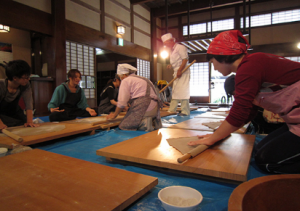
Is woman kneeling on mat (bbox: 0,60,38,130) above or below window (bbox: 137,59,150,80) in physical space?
below

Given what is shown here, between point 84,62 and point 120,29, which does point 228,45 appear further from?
point 120,29

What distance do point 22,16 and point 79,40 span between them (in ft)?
4.84

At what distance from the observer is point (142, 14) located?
8.08 m

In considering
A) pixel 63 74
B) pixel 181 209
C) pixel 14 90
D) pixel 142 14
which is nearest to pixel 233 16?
pixel 142 14

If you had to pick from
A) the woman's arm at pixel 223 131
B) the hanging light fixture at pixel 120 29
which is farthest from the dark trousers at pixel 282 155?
the hanging light fixture at pixel 120 29

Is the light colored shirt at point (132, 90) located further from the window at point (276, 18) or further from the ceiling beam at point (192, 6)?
the window at point (276, 18)

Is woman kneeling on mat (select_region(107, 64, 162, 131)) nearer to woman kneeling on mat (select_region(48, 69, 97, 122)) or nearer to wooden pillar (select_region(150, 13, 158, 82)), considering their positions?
woman kneeling on mat (select_region(48, 69, 97, 122))

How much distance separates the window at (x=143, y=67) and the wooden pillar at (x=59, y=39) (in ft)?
11.3

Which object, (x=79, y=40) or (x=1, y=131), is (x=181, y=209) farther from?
(x=79, y=40)

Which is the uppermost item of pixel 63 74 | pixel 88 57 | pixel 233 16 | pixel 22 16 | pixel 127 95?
pixel 233 16

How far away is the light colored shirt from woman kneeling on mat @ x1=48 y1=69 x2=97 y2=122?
1032mm

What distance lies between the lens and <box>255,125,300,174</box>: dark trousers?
1.19 meters

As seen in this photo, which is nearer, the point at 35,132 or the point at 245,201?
the point at 245,201

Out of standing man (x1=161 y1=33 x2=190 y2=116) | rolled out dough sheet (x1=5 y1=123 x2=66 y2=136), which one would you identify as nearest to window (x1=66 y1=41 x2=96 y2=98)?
standing man (x1=161 y1=33 x2=190 y2=116)
